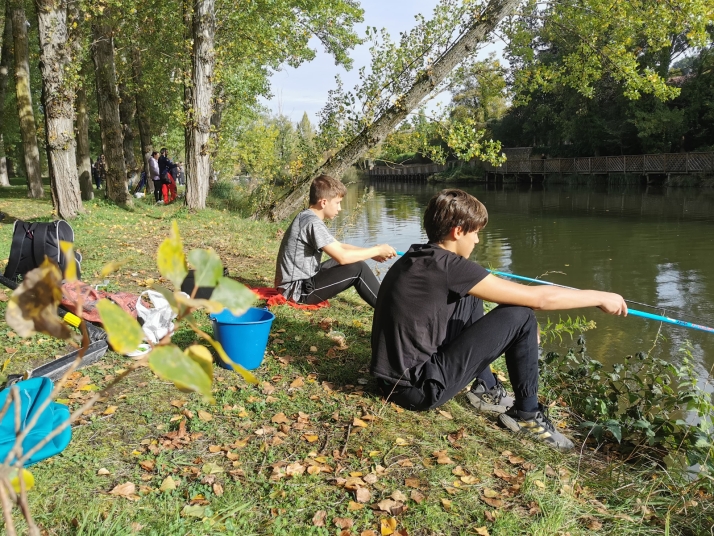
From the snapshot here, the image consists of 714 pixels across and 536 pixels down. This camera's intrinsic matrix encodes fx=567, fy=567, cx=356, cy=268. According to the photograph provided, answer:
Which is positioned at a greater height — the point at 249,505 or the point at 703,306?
the point at 249,505

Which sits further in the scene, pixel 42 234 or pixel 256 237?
pixel 256 237

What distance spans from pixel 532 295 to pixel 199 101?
10.1m

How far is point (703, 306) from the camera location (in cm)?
831

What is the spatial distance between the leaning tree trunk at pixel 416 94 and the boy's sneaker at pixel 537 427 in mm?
8665

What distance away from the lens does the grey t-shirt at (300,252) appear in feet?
16.1

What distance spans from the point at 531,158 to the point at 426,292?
43.4m

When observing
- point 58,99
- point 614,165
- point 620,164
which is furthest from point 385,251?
point 614,165

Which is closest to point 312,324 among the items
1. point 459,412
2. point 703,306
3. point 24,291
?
point 459,412

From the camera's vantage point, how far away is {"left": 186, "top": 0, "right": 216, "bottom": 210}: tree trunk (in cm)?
1124

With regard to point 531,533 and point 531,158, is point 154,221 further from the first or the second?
point 531,158

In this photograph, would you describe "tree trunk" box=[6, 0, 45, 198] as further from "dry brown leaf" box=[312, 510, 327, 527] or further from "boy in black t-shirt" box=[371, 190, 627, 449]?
"dry brown leaf" box=[312, 510, 327, 527]

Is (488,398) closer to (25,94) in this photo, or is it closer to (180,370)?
(180,370)

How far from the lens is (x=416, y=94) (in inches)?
430

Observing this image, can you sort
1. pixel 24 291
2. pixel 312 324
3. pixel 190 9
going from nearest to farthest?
pixel 24 291 → pixel 312 324 → pixel 190 9
